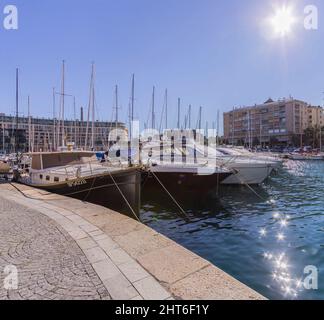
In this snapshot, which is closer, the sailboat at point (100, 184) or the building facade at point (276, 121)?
the sailboat at point (100, 184)

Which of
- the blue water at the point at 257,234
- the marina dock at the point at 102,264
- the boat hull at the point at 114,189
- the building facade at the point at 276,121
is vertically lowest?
the blue water at the point at 257,234

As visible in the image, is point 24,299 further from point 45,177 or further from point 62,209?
point 45,177

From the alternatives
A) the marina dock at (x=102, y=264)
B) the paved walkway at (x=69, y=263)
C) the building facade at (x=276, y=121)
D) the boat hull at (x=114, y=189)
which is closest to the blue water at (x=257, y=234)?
the boat hull at (x=114, y=189)

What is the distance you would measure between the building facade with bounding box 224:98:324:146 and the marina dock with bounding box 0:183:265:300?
117 metres

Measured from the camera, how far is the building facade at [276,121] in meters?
125

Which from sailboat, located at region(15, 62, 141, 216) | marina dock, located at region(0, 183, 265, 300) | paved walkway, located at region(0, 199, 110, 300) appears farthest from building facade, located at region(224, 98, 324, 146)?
paved walkway, located at region(0, 199, 110, 300)

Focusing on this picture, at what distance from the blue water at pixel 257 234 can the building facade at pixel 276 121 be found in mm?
108795

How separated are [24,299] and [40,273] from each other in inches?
28.3

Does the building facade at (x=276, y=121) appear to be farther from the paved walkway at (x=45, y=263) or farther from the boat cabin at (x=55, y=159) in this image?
the paved walkway at (x=45, y=263)

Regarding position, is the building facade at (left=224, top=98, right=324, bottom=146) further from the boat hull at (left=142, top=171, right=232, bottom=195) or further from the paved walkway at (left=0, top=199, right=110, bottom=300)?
the paved walkway at (left=0, top=199, right=110, bottom=300)

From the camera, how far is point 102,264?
15.1 feet
